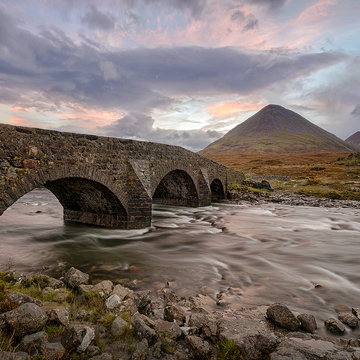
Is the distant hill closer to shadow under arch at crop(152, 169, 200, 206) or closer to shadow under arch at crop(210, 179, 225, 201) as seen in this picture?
shadow under arch at crop(210, 179, 225, 201)

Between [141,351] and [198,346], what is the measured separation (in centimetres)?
73

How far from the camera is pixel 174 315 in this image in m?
4.08

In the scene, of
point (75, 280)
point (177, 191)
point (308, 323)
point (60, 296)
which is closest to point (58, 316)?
point (60, 296)

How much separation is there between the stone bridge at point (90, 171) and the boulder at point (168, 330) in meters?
5.50

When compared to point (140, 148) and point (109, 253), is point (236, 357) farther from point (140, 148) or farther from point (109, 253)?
point (140, 148)

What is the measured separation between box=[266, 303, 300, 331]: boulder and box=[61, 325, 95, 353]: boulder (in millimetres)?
2829

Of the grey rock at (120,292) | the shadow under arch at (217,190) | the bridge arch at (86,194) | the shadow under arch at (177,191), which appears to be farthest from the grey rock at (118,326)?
the shadow under arch at (217,190)

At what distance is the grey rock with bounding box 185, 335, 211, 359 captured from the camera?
320 centimetres

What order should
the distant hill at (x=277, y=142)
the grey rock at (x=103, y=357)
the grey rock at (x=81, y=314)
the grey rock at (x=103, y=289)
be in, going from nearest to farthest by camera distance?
1. the grey rock at (x=103, y=357)
2. the grey rock at (x=81, y=314)
3. the grey rock at (x=103, y=289)
4. the distant hill at (x=277, y=142)

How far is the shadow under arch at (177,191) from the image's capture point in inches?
702

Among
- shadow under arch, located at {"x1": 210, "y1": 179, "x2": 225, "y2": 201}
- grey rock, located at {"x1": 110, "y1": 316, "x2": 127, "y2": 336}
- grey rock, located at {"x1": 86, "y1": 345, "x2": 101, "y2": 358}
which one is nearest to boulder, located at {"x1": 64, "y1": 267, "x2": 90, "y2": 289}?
grey rock, located at {"x1": 110, "y1": 316, "x2": 127, "y2": 336}

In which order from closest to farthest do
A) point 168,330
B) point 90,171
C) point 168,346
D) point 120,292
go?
point 168,346 → point 168,330 → point 120,292 → point 90,171

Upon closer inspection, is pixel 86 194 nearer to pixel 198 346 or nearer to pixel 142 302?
pixel 142 302

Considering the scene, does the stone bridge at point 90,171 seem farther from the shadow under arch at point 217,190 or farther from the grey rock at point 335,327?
the shadow under arch at point 217,190
